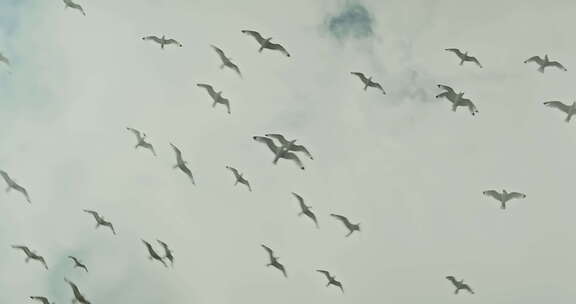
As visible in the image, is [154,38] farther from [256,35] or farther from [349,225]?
[349,225]

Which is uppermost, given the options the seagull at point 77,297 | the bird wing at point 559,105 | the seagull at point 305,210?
the bird wing at point 559,105

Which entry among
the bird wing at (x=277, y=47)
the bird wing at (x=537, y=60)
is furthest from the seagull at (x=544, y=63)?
the bird wing at (x=277, y=47)

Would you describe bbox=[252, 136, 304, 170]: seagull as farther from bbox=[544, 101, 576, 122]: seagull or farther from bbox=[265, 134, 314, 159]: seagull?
bbox=[544, 101, 576, 122]: seagull

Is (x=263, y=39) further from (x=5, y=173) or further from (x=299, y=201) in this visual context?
(x=5, y=173)

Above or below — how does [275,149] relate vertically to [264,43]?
below

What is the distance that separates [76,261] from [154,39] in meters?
A: 19.9

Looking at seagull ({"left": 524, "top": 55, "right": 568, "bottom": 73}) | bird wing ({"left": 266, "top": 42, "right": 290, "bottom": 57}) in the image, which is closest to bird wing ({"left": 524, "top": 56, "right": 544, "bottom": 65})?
seagull ({"left": 524, "top": 55, "right": 568, "bottom": 73})

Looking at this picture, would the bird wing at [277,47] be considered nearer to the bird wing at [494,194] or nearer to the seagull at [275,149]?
the seagull at [275,149]

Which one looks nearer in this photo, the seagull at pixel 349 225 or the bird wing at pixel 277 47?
the bird wing at pixel 277 47

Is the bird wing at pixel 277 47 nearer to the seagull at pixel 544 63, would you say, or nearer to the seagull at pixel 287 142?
the seagull at pixel 287 142

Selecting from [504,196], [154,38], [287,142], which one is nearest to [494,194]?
[504,196]

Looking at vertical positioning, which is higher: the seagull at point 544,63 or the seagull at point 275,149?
the seagull at point 544,63

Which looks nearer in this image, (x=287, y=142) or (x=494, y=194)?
(x=287, y=142)

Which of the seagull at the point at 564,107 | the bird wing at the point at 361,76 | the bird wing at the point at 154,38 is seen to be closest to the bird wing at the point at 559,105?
the seagull at the point at 564,107
